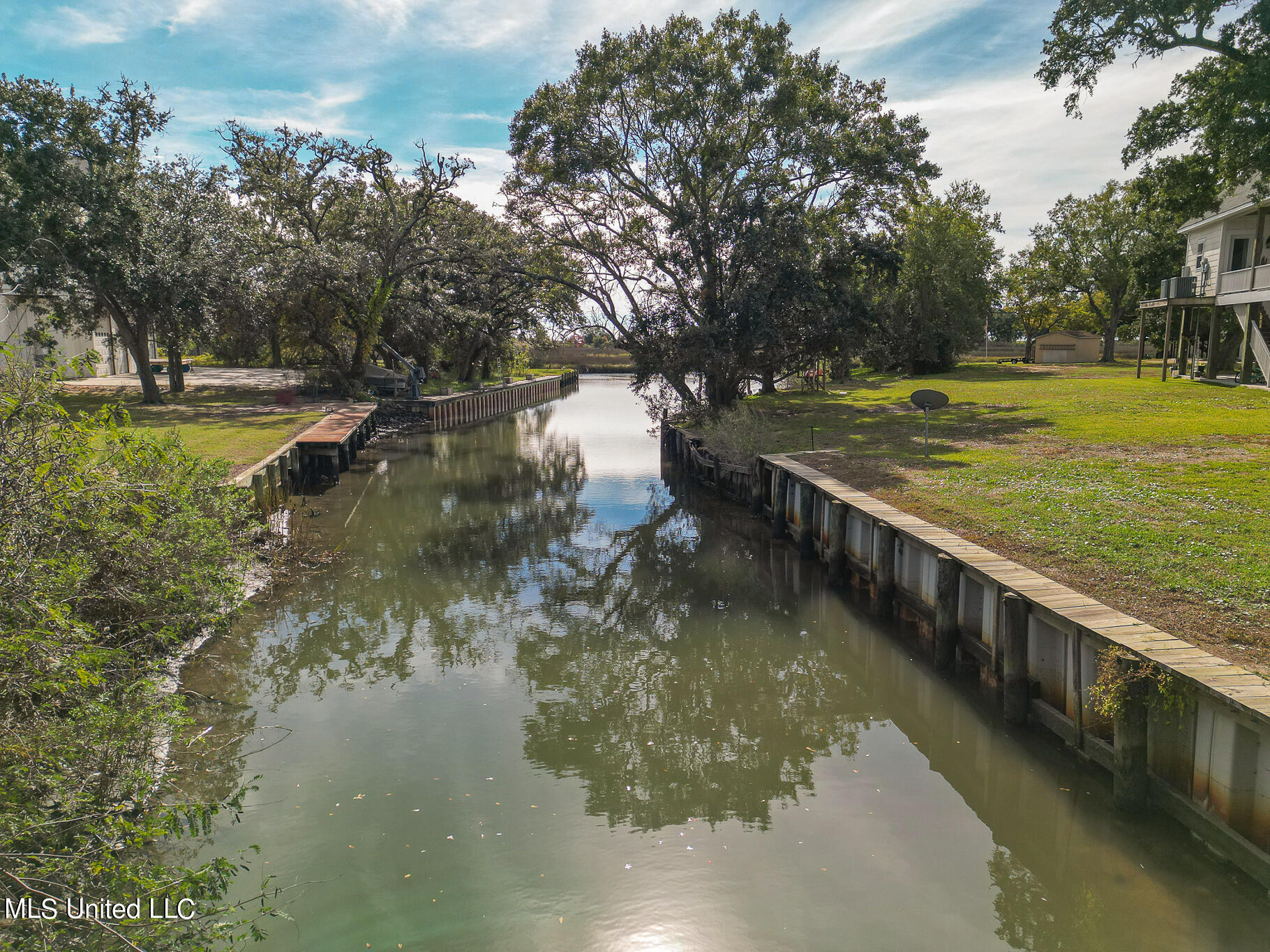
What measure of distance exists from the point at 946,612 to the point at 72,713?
920cm

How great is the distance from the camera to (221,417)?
2812 cm

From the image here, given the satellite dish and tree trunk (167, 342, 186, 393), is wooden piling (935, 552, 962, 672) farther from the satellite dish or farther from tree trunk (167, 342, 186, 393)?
tree trunk (167, 342, 186, 393)

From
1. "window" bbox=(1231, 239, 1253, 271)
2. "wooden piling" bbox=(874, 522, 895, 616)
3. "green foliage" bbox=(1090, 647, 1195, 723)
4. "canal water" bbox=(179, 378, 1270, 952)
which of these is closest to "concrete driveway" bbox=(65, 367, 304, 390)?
"canal water" bbox=(179, 378, 1270, 952)

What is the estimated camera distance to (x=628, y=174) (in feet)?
97.3

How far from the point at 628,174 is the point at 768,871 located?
2659cm

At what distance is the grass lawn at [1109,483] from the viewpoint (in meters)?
8.95

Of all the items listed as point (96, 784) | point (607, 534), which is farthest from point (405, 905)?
point (607, 534)

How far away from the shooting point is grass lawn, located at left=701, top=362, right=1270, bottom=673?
895 centimetres

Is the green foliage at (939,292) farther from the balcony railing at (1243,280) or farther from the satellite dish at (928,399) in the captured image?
the satellite dish at (928,399)

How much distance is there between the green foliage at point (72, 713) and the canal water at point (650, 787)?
1139mm

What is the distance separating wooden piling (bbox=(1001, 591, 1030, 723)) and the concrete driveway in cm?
3650

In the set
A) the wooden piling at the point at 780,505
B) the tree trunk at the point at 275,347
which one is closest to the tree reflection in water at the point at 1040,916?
the wooden piling at the point at 780,505

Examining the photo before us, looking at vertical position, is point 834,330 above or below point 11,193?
below

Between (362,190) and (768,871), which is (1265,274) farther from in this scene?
(362,190)
